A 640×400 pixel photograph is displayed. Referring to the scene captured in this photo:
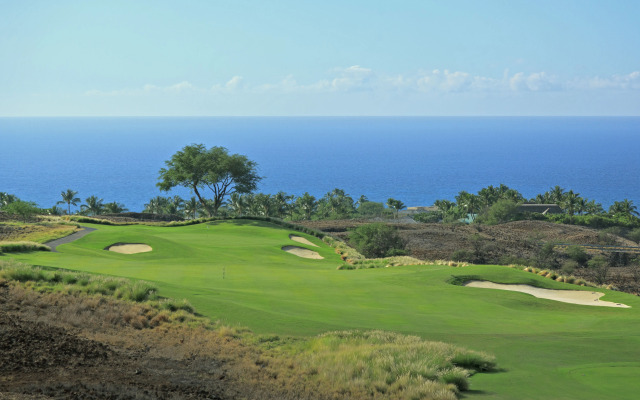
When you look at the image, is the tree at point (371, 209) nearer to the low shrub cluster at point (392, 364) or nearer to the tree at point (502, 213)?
the tree at point (502, 213)

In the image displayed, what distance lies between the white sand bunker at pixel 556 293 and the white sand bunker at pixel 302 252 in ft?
56.3

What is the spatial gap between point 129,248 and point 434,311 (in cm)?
2413

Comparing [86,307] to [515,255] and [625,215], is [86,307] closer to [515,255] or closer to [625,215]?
[515,255]

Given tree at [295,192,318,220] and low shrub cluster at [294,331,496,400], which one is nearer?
low shrub cluster at [294,331,496,400]

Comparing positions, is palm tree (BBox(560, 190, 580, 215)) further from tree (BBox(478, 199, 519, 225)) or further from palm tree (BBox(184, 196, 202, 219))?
palm tree (BBox(184, 196, 202, 219))

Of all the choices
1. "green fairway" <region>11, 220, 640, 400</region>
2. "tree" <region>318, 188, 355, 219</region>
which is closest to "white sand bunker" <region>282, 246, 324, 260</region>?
"green fairway" <region>11, 220, 640, 400</region>

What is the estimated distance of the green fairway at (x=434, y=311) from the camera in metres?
11.9

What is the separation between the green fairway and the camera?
11.9 meters

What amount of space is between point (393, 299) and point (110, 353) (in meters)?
11.5

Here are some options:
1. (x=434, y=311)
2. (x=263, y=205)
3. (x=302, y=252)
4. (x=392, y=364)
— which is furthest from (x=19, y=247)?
(x=263, y=205)

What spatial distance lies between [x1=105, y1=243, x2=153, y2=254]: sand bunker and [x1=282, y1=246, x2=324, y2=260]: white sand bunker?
32.7ft

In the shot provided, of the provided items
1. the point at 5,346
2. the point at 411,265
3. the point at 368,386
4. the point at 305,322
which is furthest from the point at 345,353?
the point at 411,265

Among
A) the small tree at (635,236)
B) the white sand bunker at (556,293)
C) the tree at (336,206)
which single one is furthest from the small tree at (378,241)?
the tree at (336,206)

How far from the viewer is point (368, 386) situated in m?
10.8
